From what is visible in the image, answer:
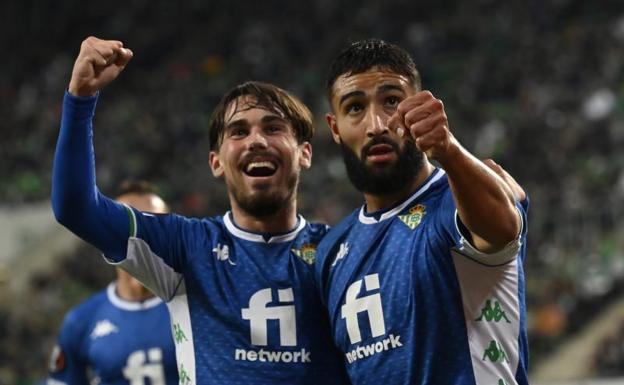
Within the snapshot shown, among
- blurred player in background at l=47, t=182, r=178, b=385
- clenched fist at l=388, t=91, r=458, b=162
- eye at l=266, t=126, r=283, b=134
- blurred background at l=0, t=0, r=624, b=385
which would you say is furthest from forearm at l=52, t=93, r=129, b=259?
blurred background at l=0, t=0, r=624, b=385

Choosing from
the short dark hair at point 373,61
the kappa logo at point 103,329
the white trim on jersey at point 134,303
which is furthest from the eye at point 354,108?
the kappa logo at point 103,329

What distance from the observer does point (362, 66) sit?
3.54 metres

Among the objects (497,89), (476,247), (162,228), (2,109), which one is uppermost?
(2,109)

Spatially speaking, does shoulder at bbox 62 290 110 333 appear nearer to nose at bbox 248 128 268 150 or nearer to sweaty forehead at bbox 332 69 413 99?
nose at bbox 248 128 268 150

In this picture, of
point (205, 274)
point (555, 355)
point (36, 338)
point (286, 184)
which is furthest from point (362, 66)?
point (36, 338)

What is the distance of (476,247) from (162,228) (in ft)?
4.32

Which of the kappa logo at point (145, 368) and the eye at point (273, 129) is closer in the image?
the eye at point (273, 129)

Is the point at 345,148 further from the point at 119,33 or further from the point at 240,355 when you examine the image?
the point at 119,33

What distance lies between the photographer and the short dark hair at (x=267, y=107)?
13.0 ft

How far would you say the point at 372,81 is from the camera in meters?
3.50

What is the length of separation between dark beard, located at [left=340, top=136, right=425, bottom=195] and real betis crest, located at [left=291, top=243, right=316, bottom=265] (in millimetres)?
442

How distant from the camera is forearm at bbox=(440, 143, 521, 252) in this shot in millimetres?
2891

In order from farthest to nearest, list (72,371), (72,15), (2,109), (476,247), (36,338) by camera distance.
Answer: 1. (72,15)
2. (2,109)
3. (36,338)
4. (72,371)
5. (476,247)

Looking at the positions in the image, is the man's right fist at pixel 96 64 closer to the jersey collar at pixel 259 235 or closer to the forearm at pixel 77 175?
the forearm at pixel 77 175
